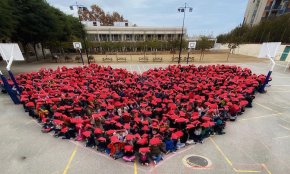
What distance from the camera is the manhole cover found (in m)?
6.82

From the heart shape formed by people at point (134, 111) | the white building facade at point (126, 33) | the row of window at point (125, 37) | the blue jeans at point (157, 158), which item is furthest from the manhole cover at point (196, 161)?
the row of window at point (125, 37)

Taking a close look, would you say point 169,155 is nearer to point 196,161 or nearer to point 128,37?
point 196,161

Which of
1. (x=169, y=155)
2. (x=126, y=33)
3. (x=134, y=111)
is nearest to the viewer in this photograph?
(x=169, y=155)

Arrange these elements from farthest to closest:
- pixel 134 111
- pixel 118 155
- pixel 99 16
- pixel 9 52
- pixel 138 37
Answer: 1. pixel 99 16
2. pixel 138 37
3. pixel 9 52
4. pixel 134 111
5. pixel 118 155

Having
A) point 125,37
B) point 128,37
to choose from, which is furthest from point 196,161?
point 128,37

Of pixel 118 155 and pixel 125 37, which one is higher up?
pixel 125 37

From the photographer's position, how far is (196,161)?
705cm

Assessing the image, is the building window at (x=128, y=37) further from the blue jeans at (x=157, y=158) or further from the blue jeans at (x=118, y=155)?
the blue jeans at (x=157, y=158)

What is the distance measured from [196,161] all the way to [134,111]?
3.89 metres

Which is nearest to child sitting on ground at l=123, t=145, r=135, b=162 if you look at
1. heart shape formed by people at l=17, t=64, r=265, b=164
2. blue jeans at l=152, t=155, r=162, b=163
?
heart shape formed by people at l=17, t=64, r=265, b=164

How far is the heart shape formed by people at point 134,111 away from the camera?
289 inches

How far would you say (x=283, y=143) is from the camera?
8.32 meters

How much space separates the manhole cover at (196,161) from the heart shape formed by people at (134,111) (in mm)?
755

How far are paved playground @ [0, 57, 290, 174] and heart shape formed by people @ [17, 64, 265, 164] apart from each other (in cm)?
44
